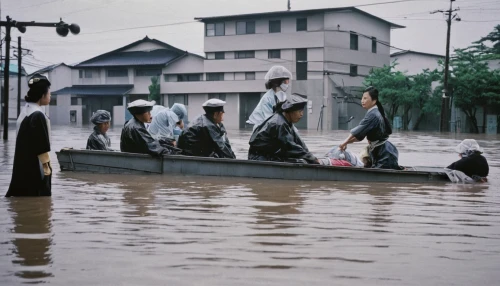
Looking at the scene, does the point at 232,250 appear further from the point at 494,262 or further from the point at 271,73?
the point at 271,73

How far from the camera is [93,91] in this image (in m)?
62.3

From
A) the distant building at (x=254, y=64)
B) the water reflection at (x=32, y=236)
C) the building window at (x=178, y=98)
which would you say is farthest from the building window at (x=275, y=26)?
the water reflection at (x=32, y=236)

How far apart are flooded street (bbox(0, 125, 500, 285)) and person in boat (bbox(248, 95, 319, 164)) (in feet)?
4.03

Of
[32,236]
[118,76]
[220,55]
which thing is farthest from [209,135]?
[118,76]

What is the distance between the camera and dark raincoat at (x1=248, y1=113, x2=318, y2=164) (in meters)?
10.4

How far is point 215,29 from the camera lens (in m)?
56.3

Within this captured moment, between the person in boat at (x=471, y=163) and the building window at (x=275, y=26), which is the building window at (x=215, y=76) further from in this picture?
the person in boat at (x=471, y=163)

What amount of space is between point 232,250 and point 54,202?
3789 millimetres

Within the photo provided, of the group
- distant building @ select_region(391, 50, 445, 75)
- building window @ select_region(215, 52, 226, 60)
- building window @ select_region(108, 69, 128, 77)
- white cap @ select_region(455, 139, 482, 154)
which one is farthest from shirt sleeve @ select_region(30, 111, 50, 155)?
building window @ select_region(108, 69, 128, 77)

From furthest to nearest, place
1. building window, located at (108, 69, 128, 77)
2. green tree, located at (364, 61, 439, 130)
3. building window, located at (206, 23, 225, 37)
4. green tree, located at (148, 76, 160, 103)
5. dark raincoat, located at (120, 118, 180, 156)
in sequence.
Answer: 1. building window, located at (108, 69, 128, 77)
2. green tree, located at (148, 76, 160, 103)
3. building window, located at (206, 23, 225, 37)
4. green tree, located at (364, 61, 439, 130)
5. dark raincoat, located at (120, 118, 180, 156)

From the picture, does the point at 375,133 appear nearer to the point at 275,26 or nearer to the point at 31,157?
the point at 31,157

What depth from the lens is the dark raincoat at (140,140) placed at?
1157 cm

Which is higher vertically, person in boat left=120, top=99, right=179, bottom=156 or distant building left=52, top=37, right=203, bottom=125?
distant building left=52, top=37, right=203, bottom=125

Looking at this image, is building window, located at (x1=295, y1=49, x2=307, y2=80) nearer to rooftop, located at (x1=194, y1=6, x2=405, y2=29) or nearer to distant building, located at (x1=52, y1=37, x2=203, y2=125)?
rooftop, located at (x1=194, y1=6, x2=405, y2=29)
